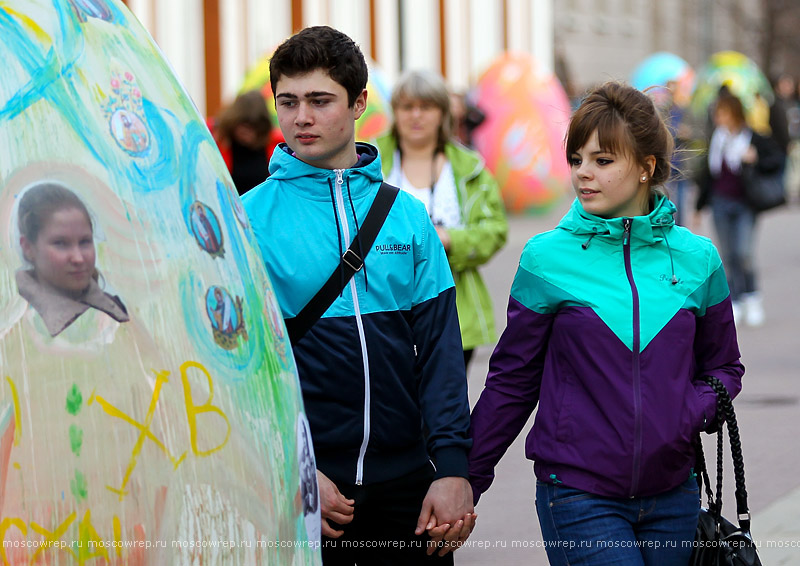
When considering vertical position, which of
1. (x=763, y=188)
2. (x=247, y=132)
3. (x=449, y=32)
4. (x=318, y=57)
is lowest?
(x=763, y=188)

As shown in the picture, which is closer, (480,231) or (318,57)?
(318,57)

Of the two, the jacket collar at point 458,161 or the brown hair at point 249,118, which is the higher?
the brown hair at point 249,118

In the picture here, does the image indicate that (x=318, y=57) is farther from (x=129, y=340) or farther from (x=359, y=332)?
(x=129, y=340)

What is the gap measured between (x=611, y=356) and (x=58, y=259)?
4.42 feet

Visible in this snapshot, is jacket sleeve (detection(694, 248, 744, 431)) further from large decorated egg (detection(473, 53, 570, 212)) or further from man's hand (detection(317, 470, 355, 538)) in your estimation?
large decorated egg (detection(473, 53, 570, 212))

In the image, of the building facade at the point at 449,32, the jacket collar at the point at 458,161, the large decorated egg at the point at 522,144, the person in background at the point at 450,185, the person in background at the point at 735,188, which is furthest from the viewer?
the building facade at the point at 449,32

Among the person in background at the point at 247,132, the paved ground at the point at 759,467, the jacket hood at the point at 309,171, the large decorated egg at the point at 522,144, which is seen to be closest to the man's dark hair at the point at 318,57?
the jacket hood at the point at 309,171

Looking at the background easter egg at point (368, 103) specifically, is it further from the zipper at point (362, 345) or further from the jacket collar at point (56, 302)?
the jacket collar at point (56, 302)

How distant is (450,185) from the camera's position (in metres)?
5.41

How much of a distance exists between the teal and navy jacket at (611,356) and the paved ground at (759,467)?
203 centimetres

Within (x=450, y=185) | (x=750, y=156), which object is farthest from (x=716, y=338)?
(x=750, y=156)

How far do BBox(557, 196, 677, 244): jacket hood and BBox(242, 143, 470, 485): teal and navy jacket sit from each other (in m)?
0.32

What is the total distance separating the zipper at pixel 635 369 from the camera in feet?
9.78

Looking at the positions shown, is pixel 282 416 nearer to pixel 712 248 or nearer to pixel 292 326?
pixel 292 326
